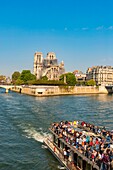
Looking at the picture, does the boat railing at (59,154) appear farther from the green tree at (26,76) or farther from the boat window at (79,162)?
the green tree at (26,76)

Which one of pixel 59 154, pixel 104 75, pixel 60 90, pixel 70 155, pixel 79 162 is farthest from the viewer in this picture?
pixel 104 75

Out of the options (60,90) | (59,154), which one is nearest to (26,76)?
(60,90)

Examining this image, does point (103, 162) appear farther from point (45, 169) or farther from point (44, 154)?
point (44, 154)

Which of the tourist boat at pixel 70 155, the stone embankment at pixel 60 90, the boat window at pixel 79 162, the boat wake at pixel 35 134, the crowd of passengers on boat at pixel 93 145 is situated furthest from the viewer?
the stone embankment at pixel 60 90

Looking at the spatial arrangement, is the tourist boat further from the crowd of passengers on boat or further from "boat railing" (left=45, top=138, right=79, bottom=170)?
the crowd of passengers on boat

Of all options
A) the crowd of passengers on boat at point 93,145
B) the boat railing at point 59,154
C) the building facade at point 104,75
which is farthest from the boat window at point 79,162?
the building facade at point 104,75

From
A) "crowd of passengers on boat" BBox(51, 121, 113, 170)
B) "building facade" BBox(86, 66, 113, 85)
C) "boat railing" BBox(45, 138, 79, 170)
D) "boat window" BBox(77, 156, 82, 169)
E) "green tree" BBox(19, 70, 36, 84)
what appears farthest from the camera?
"green tree" BBox(19, 70, 36, 84)

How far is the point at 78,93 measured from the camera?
108 metres

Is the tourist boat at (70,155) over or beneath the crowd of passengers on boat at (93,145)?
beneath

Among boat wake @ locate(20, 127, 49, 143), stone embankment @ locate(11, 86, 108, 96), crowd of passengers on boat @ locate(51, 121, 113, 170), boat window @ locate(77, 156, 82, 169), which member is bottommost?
boat wake @ locate(20, 127, 49, 143)

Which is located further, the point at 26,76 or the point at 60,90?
the point at 26,76

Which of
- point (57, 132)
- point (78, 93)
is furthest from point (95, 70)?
point (57, 132)

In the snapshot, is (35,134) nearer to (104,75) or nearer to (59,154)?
(59,154)

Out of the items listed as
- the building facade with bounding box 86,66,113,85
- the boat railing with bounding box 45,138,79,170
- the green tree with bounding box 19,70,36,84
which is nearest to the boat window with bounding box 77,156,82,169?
the boat railing with bounding box 45,138,79,170
